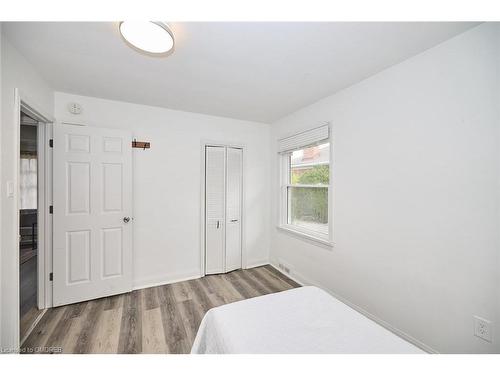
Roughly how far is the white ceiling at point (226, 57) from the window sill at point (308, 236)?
5.70 feet

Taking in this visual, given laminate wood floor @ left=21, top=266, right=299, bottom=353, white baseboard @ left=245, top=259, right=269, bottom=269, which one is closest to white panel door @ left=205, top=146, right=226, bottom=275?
laminate wood floor @ left=21, top=266, right=299, bottom=353

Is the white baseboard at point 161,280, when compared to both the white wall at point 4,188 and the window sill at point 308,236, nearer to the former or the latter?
the white wall at point 4,188

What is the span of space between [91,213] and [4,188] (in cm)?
107

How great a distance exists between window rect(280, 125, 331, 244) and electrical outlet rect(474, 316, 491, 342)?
124 cm

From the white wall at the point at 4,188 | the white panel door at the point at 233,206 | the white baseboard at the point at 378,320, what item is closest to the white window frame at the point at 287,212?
the white baseboard at the point at 378,320

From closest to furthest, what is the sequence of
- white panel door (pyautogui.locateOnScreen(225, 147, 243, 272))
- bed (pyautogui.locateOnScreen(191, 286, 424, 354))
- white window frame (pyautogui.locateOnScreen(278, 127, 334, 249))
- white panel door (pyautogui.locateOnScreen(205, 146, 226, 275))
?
bed (pyautogui.locateOnScreen(191, 286, 424, 354))
white window frame (pyautogui.locateOnScreen(278, 127, 334, 249))
white panel door (pyautogui.locateOnScreen(205, 146, 226, 275))
white panel door (pyautogui.locateOnScreen(225, 147, 243, 272))

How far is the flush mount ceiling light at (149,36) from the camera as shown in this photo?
4.17 ft

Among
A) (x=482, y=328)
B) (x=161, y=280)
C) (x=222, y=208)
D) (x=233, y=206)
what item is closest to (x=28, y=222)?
(x=161, y=280)

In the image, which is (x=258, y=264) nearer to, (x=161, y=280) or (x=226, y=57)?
(x=161, y=280)

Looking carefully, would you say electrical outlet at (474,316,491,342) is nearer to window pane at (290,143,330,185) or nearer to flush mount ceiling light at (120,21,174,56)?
window pane at (290,143,330,185)

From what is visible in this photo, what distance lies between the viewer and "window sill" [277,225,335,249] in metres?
2.44
